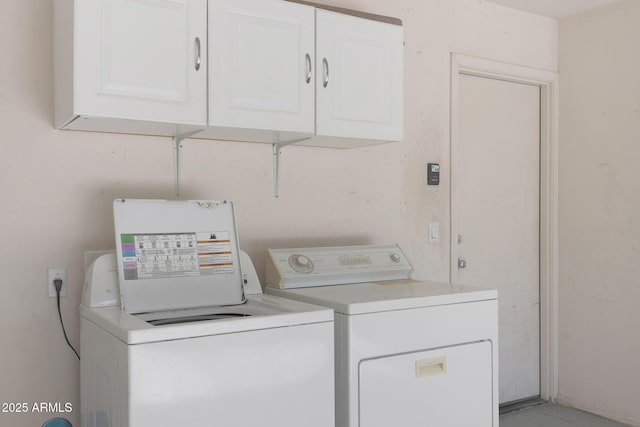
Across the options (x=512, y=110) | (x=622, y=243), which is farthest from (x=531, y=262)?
(x=512, y=110)

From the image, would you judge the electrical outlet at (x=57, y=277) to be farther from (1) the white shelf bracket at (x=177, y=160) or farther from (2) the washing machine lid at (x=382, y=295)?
(2) the washing machine lid at (x=382, y=295)

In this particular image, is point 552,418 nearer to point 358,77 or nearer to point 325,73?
point 358,77

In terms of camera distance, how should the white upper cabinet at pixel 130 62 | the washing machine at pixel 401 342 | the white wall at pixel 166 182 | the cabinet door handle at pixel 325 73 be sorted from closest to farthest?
1. the white upper cabinet at pixel 130 62
2. the washing machine at pixel 401 342
3. the white wall at pixel 166 182
4. the cabinet door handle at pixel 325 73

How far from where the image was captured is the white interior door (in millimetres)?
3561

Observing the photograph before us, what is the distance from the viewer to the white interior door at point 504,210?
3.56m

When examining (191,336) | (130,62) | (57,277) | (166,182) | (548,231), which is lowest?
(191,336)

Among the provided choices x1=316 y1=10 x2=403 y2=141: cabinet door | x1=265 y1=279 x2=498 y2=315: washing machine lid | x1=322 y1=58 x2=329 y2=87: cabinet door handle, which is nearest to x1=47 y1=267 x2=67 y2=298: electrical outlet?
x1=265 y1=279 x2=498 y2=315: washing machine lid

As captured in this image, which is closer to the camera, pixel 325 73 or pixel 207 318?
pixel 207 318

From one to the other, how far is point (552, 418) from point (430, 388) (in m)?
1.67

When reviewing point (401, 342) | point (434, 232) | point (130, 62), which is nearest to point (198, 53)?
point (130, 62)

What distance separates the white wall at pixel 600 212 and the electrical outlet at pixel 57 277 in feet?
9.55

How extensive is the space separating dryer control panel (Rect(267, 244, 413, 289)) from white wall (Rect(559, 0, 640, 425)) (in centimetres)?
142

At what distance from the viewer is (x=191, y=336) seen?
5.82 ft

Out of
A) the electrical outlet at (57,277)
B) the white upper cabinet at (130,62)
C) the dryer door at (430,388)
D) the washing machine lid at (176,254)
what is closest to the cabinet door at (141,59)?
the white upper cabinet at (130,62)
